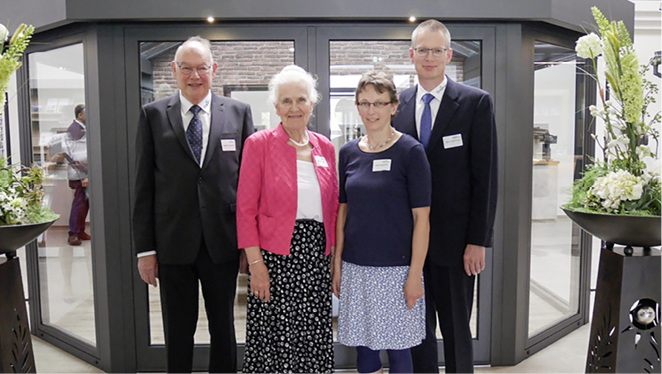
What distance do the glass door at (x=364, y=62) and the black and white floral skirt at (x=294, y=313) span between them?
1113 millimetres

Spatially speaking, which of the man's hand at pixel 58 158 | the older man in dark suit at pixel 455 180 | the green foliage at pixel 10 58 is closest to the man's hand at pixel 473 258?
the older man in dark suit at pixel 455 180

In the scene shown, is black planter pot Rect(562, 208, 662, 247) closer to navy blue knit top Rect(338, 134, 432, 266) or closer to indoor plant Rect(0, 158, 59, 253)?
navy blue knit top Rect(338, 134, 432, 266)

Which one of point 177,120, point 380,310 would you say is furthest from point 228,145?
point 380,310

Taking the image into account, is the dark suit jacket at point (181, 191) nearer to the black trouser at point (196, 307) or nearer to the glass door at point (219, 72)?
the black trouser at point (196, 307)

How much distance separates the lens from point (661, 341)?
2.17 m

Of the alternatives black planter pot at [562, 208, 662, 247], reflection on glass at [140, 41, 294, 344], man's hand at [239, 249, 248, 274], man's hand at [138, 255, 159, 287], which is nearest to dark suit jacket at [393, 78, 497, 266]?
black planter pot at [562, 208, 662, 247]

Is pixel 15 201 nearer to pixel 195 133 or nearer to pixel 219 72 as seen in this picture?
pixel 195 133

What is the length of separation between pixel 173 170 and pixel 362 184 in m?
0.91

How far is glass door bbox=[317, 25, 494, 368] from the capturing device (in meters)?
3.12

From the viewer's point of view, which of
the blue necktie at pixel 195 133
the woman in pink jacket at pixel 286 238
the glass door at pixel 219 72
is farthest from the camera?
the glass door at pixel 219 72

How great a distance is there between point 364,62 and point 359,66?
4 centimetres

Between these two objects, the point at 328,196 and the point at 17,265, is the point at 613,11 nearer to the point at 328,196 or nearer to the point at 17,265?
the point at 328,196

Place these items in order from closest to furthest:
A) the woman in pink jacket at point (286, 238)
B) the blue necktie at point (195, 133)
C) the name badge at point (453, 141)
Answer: the woman in pink jacket at point (286, 238) < the name badge at point (453, 141) < the blue necktie at point (195, 133)

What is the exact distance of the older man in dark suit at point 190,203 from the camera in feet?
7.82
